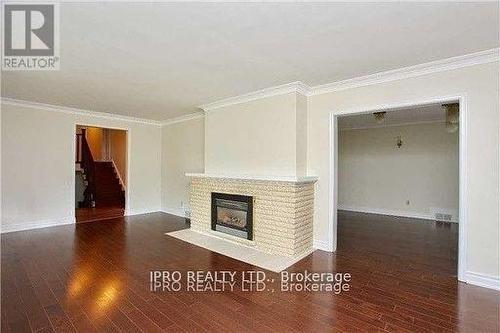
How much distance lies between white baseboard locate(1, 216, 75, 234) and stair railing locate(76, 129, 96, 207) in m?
2.03

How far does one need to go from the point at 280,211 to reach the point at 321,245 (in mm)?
899

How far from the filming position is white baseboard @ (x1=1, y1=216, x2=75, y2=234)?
479 centimetres

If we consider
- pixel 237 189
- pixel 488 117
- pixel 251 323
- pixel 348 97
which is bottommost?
pixel 251 323

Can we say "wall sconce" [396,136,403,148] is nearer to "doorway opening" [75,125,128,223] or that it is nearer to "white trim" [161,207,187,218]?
"white trim" [161,207,187,218]

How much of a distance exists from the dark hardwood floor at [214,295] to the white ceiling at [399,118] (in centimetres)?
268

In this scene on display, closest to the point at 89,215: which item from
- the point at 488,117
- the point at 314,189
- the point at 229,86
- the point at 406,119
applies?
the point at 229,86

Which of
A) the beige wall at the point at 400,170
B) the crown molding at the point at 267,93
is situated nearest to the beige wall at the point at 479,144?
the crown molding at the point at 267,93

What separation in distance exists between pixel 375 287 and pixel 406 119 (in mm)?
4933

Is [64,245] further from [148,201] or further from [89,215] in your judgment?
[148,201]

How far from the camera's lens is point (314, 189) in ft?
13.4

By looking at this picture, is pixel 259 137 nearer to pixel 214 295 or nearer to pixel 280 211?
pixel 280 211

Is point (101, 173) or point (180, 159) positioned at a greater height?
point (180, 159)

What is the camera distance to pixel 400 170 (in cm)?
678

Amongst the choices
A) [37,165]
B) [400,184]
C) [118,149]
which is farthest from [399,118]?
[118,149]
